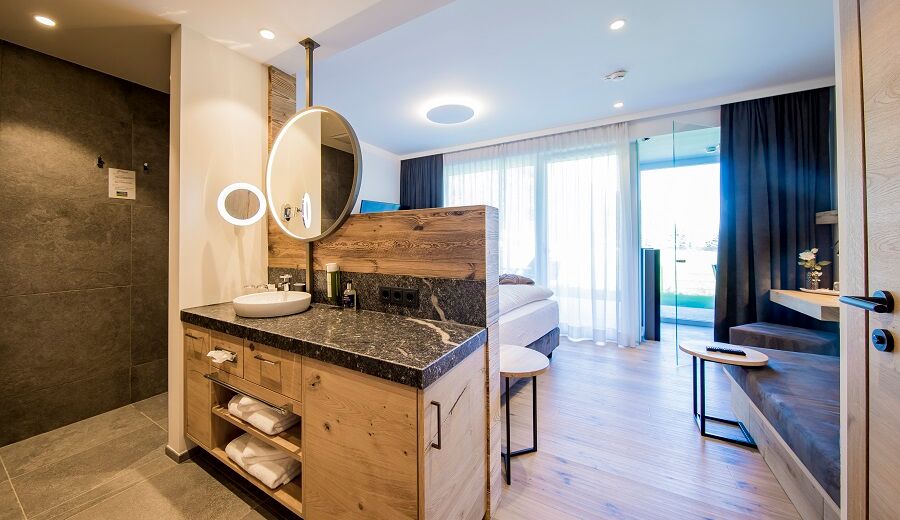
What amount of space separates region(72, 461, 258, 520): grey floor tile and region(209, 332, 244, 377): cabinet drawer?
588 mm

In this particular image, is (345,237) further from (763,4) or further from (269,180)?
(763,4)

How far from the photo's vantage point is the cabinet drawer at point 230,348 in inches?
51.4

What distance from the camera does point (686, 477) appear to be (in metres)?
1.49

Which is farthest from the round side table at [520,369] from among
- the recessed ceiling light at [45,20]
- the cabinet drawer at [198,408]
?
the recessed ceiling light at [45,20]

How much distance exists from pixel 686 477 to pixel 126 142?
4004 millimetres

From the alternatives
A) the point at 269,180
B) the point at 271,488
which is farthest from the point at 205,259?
the point at 271,488

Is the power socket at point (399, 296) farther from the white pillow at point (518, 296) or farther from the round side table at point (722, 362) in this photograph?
the round side table at point (722, 362)

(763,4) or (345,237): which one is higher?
(763,4)

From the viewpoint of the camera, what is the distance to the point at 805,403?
4.31 ft

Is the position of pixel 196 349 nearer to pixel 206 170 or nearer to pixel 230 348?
pixel 230 348

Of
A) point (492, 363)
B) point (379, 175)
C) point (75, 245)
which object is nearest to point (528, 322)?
point (492, 363)

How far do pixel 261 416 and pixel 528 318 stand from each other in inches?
79.1

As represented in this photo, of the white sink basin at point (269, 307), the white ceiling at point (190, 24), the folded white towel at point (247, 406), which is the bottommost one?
the folded white towel at point (247, 406)

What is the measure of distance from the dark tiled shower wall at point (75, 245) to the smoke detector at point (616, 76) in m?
3.61
